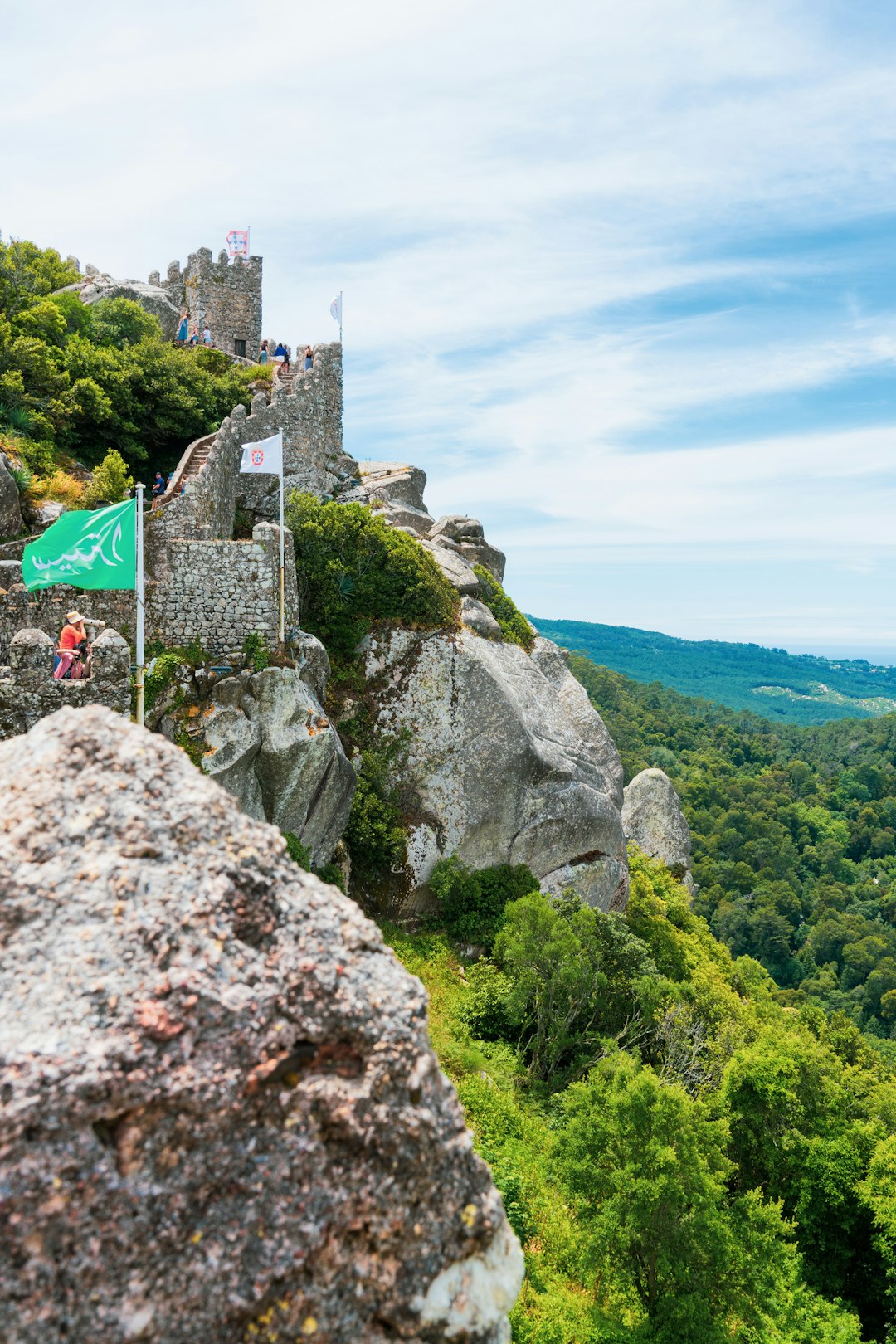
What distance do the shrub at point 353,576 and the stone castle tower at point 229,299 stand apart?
18.8 m

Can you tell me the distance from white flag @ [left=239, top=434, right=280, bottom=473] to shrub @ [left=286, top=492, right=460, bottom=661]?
16.2 ft

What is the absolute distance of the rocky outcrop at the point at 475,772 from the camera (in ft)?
82.8

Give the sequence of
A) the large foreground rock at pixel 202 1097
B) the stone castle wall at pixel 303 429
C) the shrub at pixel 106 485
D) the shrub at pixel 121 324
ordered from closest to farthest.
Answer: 1. the large foreground rock at pixel 202 1097
2. the shrub at pixel 106 485
3. the stone castle wall at pixel 303 429
4. the shrub at pixel 121 324

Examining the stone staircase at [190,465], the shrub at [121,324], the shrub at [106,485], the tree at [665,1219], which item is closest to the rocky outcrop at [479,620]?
the stone staircase at [190,465]

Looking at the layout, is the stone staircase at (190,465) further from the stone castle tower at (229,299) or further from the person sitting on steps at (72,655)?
Answer: the stone castle tower at (229,299)

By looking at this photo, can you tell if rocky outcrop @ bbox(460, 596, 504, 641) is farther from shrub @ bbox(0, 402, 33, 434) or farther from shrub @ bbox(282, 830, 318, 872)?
shrub @ bbox(0, 402, 33, 434)

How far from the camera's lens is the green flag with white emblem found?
1344 centimetres

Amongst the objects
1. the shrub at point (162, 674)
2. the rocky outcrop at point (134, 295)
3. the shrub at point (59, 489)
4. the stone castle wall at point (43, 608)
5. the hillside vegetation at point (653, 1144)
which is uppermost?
the rocky outcrop at point (134, 295)

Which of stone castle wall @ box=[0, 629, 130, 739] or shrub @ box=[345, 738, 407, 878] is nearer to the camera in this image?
stone castle wall @ box=[0, 629, 130, 739]

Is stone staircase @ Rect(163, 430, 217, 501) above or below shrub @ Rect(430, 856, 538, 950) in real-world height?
above

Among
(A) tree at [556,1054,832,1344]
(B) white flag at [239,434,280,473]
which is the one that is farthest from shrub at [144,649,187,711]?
(A) tree at [556,1054,832,1344]

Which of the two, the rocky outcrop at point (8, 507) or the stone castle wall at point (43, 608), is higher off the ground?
the rocky outcrop at point (8, 507)

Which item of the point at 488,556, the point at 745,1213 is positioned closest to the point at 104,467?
the point at 488,556

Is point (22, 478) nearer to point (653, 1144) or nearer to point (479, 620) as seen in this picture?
point (479, 620)
